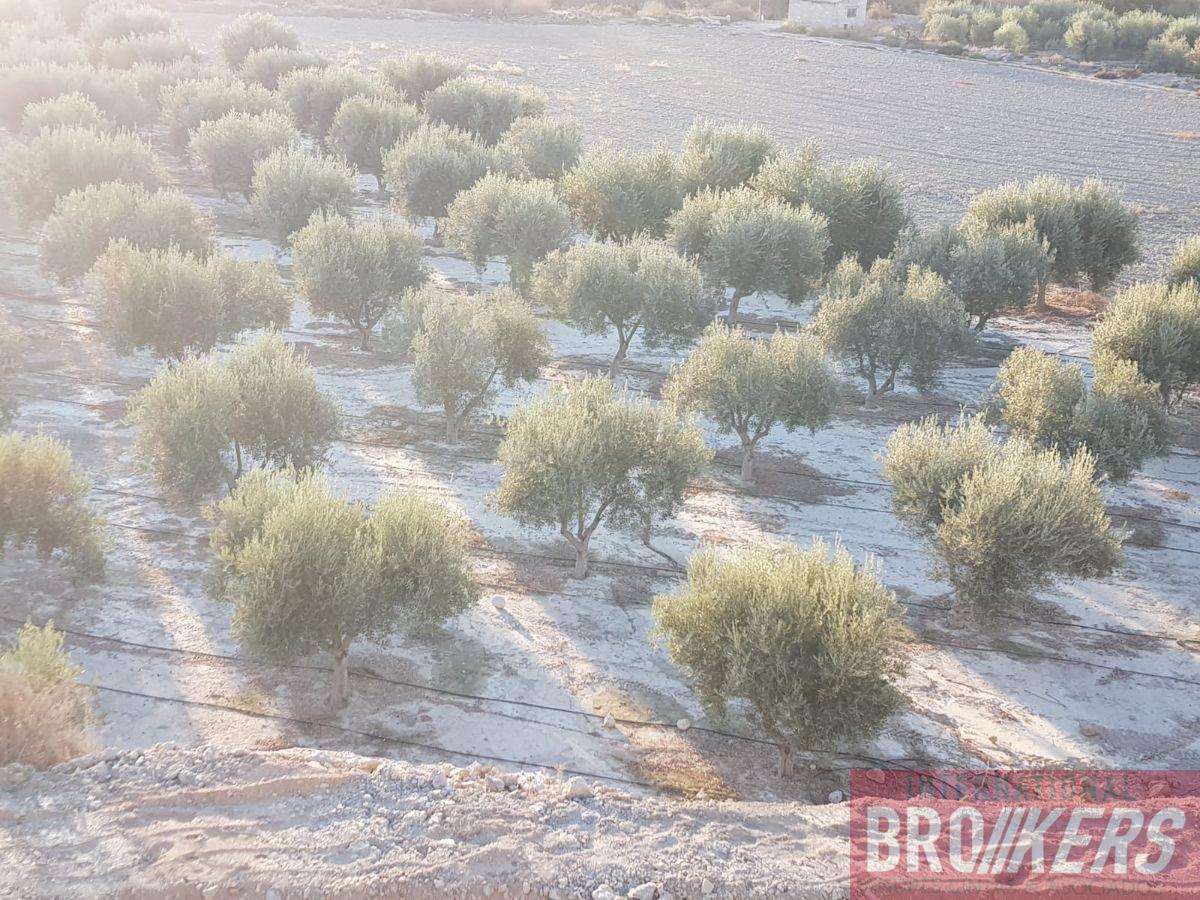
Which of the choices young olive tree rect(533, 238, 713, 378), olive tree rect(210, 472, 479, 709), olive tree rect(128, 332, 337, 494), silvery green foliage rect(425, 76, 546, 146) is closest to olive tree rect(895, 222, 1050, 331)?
young olive tree rect(533, 238, 713, 378)

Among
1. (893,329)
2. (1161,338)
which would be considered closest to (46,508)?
(893,329)

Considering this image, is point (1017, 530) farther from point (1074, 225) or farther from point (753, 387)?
point (1074, 225)

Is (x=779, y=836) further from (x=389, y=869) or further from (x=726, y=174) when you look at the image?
(x=726, y=174)

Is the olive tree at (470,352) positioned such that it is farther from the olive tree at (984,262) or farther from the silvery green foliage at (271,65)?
the silvery green foliage at (271,65)

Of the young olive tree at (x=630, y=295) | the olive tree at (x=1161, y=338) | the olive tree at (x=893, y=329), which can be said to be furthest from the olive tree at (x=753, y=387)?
the olive tree at (x=1161, y=338)

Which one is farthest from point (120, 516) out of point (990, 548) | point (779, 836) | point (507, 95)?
point (507, 95)

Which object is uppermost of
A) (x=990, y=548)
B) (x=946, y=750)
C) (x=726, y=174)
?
(x=726, y=174)
